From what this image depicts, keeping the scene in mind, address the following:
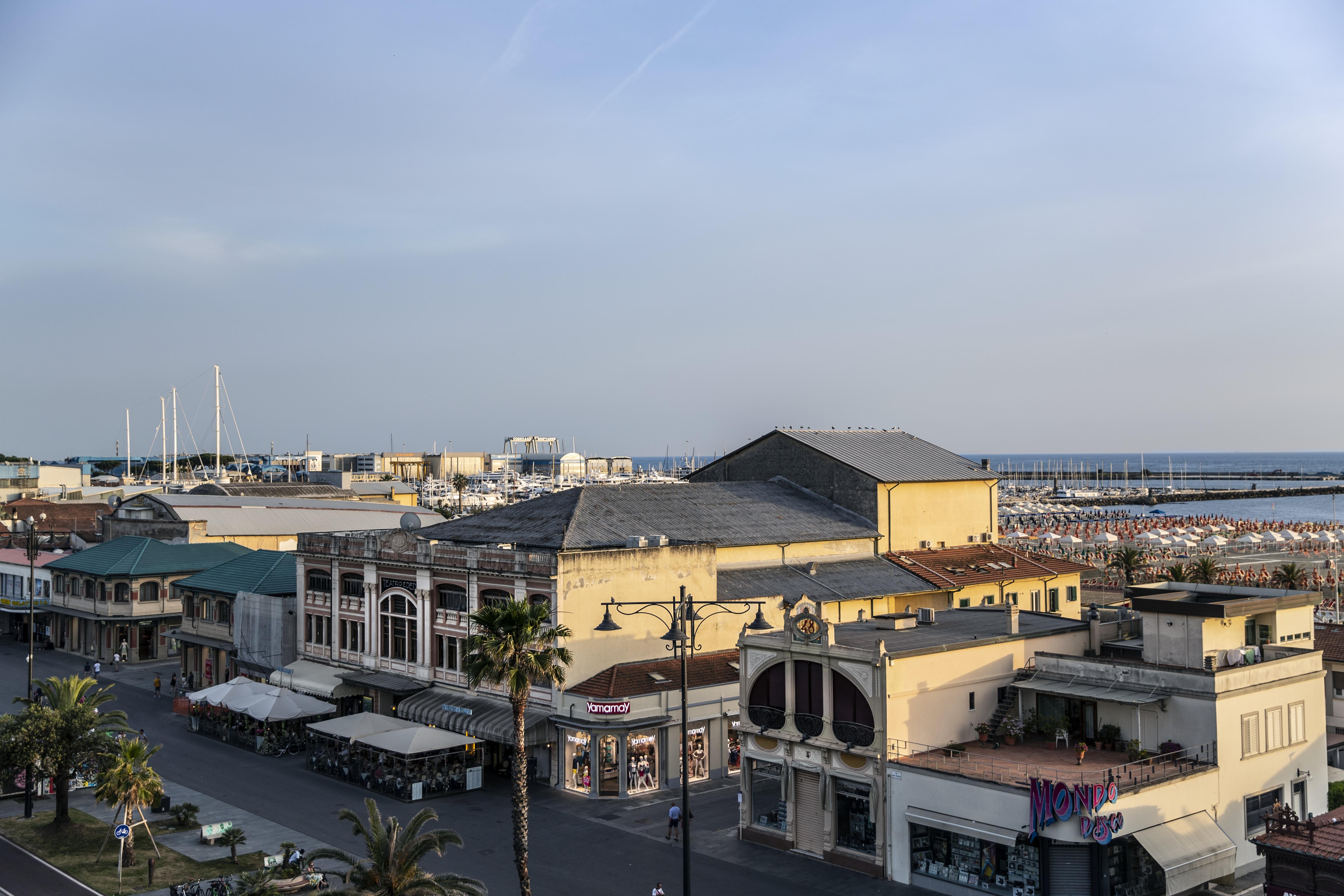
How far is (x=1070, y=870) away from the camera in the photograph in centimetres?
2923

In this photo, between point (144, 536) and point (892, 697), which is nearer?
point (892, 697)

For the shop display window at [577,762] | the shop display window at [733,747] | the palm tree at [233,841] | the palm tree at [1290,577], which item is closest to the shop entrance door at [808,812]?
the shop display window at [733,747]

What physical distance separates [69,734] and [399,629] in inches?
686

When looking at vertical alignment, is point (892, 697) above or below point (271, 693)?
above

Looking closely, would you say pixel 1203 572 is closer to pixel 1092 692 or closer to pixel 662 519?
pixel 662 519

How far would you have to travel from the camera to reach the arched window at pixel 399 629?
172 feet

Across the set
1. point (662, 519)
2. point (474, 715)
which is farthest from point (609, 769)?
point (662, 519)

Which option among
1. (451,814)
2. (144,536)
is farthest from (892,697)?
(144,536)

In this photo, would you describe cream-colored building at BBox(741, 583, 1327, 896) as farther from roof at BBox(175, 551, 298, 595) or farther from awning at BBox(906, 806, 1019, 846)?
roof at BBox(175, 551, 298, 595)

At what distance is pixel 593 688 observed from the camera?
43969 millimetres

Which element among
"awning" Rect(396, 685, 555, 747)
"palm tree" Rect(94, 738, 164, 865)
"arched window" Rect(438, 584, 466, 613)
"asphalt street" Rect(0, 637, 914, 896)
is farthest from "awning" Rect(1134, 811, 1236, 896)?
"palm tree" Rect(94, 738, 164, 865)

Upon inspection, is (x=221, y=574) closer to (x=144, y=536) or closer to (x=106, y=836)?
(x=144, y=536)

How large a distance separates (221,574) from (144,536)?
2149 cm

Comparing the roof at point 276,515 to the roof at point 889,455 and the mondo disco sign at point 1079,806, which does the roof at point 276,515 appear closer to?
the roof at point 889,455
